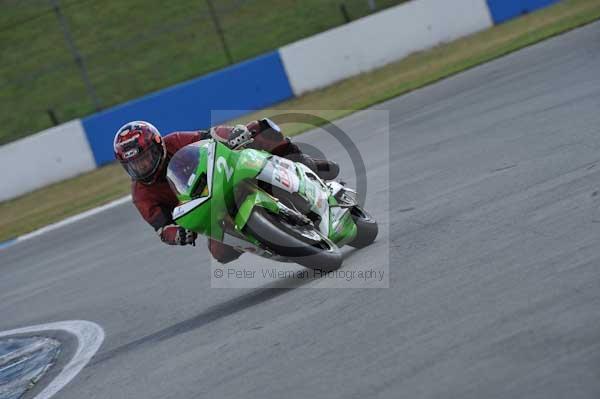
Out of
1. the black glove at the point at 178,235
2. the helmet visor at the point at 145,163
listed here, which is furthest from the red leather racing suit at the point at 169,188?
the black glove at the point at 178,235

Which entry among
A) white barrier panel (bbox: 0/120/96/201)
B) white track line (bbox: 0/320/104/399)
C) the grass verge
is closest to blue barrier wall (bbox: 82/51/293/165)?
white barrier panel (bbox: 0/120/96/201)

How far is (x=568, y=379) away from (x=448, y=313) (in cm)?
134

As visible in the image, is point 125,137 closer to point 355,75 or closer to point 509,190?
point 509,190

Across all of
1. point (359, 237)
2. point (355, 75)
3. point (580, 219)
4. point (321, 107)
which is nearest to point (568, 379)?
point (580, 219)

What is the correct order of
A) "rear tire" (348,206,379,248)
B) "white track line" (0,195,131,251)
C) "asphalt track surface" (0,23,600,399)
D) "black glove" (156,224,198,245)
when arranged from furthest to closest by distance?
1. "white track line" (0,195,131,251)
2. "rear tire" (348,206,379,248)
3. "black glove" (156,224,198,245)
4. "asphalt track surface" (0,23,600,399)

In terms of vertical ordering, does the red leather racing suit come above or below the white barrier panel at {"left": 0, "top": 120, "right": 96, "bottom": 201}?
above

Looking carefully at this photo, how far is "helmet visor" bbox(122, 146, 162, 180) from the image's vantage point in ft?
23.3

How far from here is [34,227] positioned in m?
15.5

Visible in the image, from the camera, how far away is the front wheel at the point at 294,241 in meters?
6.65

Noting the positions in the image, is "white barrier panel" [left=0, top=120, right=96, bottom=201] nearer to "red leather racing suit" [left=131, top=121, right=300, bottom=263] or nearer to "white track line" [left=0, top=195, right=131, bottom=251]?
"white track line" [left=0, top=195, right=131, bottom=251]

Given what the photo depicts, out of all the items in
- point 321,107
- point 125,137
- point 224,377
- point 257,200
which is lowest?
point 321,107

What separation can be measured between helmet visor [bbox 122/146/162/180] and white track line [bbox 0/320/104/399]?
1.41m

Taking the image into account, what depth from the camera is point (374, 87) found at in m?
18.6

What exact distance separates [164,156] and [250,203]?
3.11 ft
